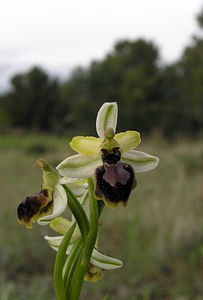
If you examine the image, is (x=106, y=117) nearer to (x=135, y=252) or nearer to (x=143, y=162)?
(x=143, y=162)

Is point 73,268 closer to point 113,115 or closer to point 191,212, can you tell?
point 113,115

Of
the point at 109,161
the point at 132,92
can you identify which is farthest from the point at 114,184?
the point at 132,92

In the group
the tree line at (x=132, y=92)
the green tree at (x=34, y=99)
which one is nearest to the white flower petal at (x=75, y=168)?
the tree line at (x=132, y=92)

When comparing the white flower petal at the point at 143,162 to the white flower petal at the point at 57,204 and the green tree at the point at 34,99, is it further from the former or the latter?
the green tree at the point at 34,99

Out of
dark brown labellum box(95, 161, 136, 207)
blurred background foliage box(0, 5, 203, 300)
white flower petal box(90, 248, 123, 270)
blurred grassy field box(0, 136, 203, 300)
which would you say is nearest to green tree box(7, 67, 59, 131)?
blurred background foliage box(0, 5, 203, 300)

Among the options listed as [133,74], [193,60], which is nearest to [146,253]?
[193,60]

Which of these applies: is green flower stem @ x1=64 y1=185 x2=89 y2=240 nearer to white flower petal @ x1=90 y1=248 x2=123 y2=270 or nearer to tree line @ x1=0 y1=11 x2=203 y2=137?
white flower petal @ x1=90 y1=248 x2=123 y2=270

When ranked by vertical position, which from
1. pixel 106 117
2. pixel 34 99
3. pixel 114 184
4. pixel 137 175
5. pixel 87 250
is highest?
pixel 106 117
